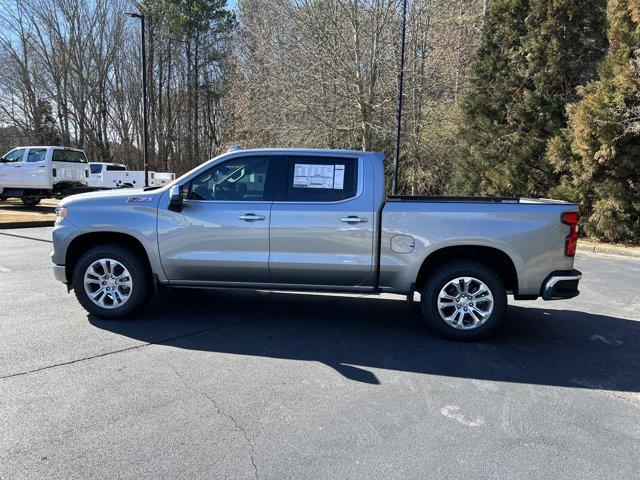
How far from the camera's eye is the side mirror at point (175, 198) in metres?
5.04

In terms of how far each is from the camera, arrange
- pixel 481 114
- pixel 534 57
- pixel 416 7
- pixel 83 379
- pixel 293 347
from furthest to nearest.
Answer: pixel 416 7
pixel 481 114
pixel 534 57
pixel 293 347
pixel 83 379

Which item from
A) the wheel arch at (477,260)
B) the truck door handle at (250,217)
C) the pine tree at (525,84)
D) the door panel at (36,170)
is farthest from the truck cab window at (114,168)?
the wheel arch at (477,260)

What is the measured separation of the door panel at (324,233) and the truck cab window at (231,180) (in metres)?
0.35

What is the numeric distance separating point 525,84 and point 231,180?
12.2 metres

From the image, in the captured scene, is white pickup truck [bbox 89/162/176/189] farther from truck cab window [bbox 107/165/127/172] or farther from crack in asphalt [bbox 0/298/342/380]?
crack in asphalt [bbox 0/298/342/380]

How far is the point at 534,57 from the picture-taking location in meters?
13.9

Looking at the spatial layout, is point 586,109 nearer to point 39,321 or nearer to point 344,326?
point 344,326

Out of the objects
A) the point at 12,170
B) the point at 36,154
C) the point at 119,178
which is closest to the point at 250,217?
the point at 36,154

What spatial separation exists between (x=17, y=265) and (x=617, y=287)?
32.6ft

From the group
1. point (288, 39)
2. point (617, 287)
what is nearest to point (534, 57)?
point (617, 287)

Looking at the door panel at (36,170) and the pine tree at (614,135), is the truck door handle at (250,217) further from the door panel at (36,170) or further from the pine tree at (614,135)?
the door panel at (36,170)

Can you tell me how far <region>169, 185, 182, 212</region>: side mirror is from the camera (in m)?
5.04

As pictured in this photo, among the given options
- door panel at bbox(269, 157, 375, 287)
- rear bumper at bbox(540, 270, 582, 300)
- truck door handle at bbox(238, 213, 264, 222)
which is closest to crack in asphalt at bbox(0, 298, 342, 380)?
door panel at bbox(269, 157, 375, 287)

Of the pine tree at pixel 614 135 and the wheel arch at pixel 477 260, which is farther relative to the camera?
the pine tree at pixel 614 135
